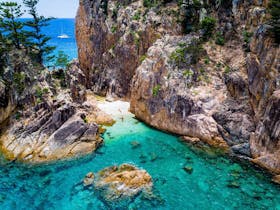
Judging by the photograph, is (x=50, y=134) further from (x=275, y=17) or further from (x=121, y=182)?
(x=275, y=17)

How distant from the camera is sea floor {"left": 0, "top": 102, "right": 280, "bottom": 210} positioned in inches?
943

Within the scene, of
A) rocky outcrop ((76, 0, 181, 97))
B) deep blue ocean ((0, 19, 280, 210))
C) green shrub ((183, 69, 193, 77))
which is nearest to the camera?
deep blue ocean ((0, 19, 280, 210))

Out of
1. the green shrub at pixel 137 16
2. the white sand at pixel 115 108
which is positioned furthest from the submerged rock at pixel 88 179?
the green shrub at pixel 137 16

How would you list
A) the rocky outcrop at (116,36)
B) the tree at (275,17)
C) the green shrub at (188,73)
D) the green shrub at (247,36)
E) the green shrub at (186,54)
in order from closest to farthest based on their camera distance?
the tree at (275,17) < the green shrub at (247,36) < the green shrub at (188,73) < the green shrub at (186,54) < the rocky outcrop at (116,36)

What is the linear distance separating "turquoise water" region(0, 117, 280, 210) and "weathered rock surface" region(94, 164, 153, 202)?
0.80 m

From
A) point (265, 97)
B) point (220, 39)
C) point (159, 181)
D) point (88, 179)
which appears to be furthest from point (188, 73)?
point (88, 179)

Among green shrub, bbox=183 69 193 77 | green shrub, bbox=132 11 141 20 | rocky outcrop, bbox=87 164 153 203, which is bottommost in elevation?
rocky outcrop, bbox=87 164 153 203

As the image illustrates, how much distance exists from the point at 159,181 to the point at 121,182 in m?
3.84

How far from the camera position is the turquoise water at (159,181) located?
2397 cm

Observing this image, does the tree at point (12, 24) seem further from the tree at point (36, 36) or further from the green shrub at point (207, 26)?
the green shrub at point (207, 26)

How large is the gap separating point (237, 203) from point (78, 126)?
19.9m

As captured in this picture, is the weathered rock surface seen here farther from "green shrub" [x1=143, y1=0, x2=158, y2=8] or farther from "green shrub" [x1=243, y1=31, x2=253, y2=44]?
"green shrub" [x1=143, y1=0, x2=158, y2=8]

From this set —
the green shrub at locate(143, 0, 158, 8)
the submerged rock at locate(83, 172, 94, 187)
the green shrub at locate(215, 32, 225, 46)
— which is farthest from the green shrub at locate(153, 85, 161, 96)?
the green shrub at locate(143, 0, 158, 8)

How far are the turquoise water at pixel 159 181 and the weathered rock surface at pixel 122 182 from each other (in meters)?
0.80
